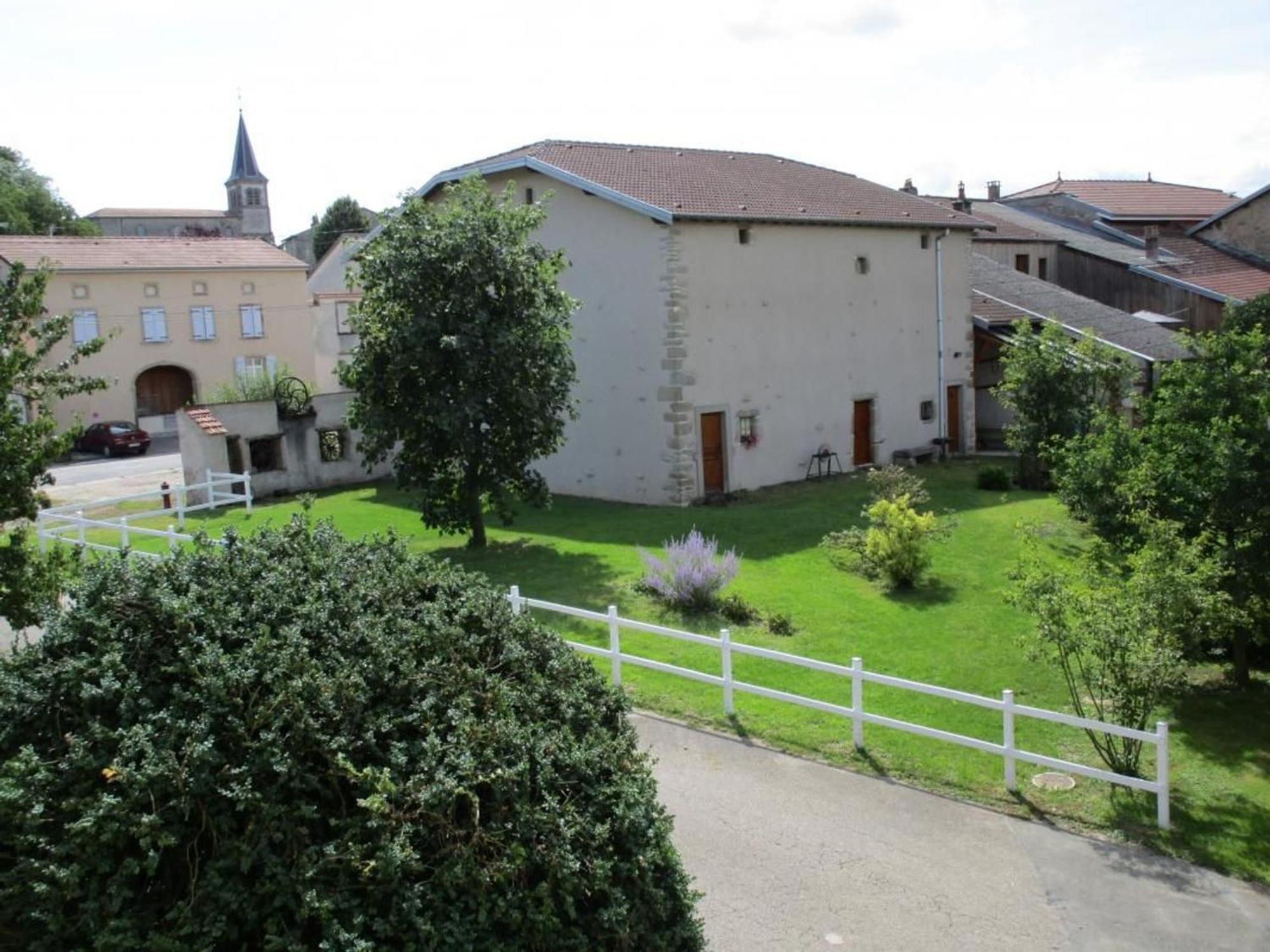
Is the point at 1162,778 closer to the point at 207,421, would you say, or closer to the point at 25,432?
the point at 25,432

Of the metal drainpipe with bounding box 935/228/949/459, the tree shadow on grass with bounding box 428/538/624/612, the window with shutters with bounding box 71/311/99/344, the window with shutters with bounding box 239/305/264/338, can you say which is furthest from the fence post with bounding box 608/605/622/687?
the window with shutters with bounding box 239/305/264/338

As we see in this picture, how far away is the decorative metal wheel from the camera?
26.5 meters

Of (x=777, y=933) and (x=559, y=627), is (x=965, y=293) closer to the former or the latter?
(x=559, y=627)

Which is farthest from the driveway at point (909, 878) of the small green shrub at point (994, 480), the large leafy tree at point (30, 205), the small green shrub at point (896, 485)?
the large leafy tree at point (30, 205)

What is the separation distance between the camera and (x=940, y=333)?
29.0m

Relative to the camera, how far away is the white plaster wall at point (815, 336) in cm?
2347

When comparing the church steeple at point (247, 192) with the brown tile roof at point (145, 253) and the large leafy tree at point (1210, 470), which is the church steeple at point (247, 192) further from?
the large leafy tree at point (1210, 470)

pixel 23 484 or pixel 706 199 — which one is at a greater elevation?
pixel 706 199

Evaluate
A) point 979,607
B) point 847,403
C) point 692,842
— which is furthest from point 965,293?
point 692,842

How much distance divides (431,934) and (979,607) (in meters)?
13.3

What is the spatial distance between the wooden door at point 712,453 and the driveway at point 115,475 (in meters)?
12.9

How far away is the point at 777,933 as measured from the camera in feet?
23.4

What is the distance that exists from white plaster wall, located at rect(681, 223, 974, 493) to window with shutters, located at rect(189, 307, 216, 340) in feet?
90.2

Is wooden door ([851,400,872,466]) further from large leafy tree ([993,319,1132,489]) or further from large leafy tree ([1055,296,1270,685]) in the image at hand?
large leafy tree ([1055,296,1270,685])
